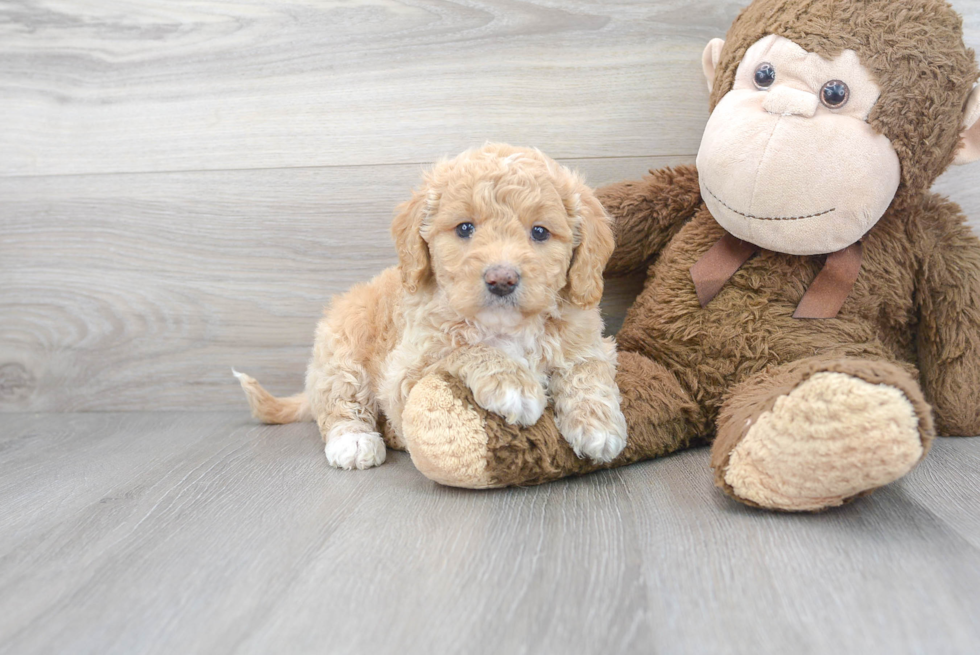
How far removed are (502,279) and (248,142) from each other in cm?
108

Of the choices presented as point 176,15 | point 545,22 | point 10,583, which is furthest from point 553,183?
point 176,15

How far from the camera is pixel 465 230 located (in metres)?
1.33

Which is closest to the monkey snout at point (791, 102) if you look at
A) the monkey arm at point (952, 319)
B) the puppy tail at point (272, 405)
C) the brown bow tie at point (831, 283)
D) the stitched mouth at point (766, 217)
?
the stitched mouth at point (766, 217)

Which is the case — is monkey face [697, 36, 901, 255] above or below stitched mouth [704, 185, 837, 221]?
above

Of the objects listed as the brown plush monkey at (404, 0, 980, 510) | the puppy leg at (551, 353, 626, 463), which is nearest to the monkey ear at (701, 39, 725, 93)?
the brown plush monkey at (404, 0, 980, 510)

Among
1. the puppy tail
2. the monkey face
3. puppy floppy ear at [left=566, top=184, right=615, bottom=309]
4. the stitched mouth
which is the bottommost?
the puppy tail

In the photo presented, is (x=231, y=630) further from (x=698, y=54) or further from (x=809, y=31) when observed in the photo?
(x=698, y=54)

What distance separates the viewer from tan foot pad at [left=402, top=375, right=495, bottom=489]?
129 centimetres

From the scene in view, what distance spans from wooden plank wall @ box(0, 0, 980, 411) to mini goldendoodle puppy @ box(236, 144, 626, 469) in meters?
0.52

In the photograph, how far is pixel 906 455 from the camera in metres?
1.07

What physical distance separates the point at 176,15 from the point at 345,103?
52cm

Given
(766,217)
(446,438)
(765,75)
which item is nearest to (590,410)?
(446,438)

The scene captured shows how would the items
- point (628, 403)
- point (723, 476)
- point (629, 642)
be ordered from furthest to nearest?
point (628, 403), point (723, 476), point (629, 642)

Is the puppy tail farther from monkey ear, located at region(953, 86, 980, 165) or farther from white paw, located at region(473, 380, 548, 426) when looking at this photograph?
monkey ear, located at region(953, 86, 980, 165)
